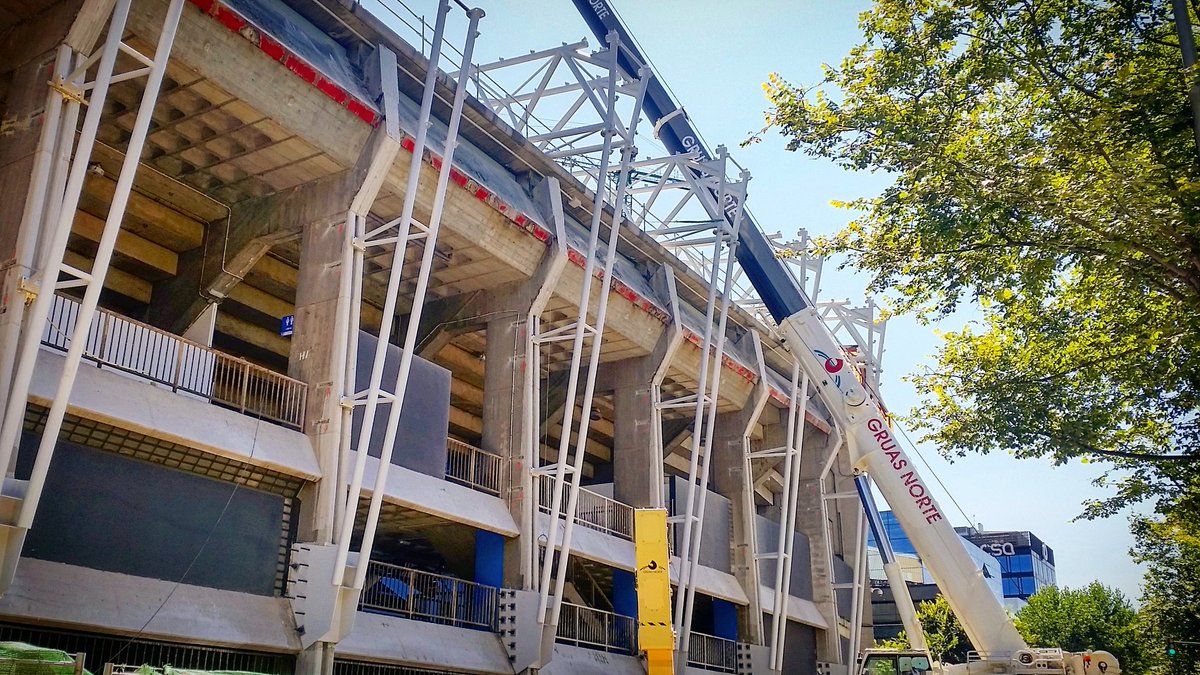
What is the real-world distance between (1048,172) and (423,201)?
14.4 m

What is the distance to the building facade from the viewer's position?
57.3ft

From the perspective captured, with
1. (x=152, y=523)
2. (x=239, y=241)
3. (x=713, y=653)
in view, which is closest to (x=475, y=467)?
(x=239, y=241)

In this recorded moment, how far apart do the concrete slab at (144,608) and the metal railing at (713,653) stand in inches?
701

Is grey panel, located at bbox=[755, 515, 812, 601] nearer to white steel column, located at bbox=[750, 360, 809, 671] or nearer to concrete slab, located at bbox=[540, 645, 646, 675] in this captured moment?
white steel column, located at bbox=[750, 360, 809, 671]

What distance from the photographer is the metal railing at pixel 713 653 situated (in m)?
35.0

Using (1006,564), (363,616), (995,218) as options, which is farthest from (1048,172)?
(1006,564)

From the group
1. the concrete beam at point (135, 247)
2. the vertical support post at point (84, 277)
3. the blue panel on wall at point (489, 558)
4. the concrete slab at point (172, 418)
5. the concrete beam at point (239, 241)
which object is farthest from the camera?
the blue panel on wall at point (489, 558)

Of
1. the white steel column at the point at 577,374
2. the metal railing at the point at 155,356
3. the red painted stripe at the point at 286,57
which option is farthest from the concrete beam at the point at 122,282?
the white steel column at the point at 577,374

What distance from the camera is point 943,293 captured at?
19.7 metres

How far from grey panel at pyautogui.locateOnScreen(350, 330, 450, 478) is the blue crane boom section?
907 centimetres

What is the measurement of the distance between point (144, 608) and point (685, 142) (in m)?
27.7

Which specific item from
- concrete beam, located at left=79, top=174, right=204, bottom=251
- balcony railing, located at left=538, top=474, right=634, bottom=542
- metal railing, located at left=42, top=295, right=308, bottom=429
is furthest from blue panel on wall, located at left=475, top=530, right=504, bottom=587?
concrete beam, located at left=79, top=174, right=204, bottom=251

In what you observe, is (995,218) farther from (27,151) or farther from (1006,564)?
(1006,564)

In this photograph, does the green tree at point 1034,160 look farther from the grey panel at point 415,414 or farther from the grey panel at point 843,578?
the grey panel at point 843,578
